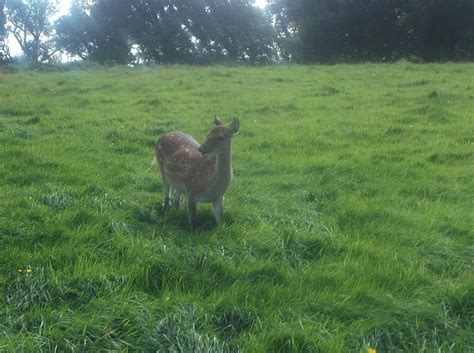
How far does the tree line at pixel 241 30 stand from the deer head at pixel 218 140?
26627 millimetres

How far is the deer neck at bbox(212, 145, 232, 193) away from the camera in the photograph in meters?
6.39

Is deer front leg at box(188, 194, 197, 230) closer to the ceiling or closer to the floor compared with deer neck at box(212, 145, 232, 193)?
closer to the floor

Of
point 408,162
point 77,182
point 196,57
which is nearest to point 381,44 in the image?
point 196,57

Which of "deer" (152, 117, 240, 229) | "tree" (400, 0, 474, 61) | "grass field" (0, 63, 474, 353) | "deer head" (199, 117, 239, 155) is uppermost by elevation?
"tree" (400, 0, 474, 61)

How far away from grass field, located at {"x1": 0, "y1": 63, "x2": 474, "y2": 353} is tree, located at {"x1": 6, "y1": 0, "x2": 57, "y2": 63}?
49276mm

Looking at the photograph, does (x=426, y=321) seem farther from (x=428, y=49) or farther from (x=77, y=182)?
(x=428, y=49)

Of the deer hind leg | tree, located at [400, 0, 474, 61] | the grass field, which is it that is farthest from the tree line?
the deer hind leg

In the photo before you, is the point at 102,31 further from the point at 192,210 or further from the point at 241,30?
the point at 192,210

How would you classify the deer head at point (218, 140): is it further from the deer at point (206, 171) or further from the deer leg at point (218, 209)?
the deer leg at point (218, 209)

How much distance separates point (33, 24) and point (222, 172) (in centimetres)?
5895

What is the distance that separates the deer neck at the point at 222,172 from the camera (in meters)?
6.39

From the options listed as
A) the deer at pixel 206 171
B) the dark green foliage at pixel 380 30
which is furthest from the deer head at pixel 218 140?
the dark green foliage at pixel 380 30

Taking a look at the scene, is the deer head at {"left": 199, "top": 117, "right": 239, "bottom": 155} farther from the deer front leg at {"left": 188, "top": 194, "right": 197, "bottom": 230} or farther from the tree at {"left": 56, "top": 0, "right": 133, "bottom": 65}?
the tree at {"left": 56, "top": 0, "right": 133, "bottom": 65}

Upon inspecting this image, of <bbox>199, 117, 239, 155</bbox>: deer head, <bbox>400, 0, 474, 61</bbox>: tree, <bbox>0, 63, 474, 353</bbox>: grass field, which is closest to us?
<bbox>0, 63, 474, 353</bbox>: grass field
